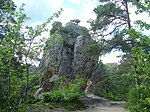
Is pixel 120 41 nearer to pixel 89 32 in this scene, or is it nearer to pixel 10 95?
pixel 89 32

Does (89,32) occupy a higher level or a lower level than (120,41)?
higher

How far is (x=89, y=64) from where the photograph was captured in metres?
25.5

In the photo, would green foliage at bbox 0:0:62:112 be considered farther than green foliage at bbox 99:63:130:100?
No

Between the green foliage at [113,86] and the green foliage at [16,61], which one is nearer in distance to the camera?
the green foliage at [16,61]

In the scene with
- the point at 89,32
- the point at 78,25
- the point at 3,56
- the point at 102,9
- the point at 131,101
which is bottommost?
the point at 131,101

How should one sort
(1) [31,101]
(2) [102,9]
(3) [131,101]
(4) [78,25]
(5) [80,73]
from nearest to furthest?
(1) [31,101] → (3) [131,101] → (2) [102,9] → (5) [80,73] → (4) [78,25]

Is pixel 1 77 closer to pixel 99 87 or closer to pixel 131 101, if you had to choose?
pixel 131 101

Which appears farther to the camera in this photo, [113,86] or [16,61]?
[113,86]

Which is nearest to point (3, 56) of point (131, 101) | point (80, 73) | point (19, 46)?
point (19, 46)

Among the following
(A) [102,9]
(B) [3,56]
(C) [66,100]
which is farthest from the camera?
(A) [102,9]

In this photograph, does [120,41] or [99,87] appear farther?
[99,87]

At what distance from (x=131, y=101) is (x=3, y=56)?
682cm

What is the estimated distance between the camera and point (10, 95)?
3.66 metres

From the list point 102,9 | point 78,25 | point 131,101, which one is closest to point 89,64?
point 78,25
